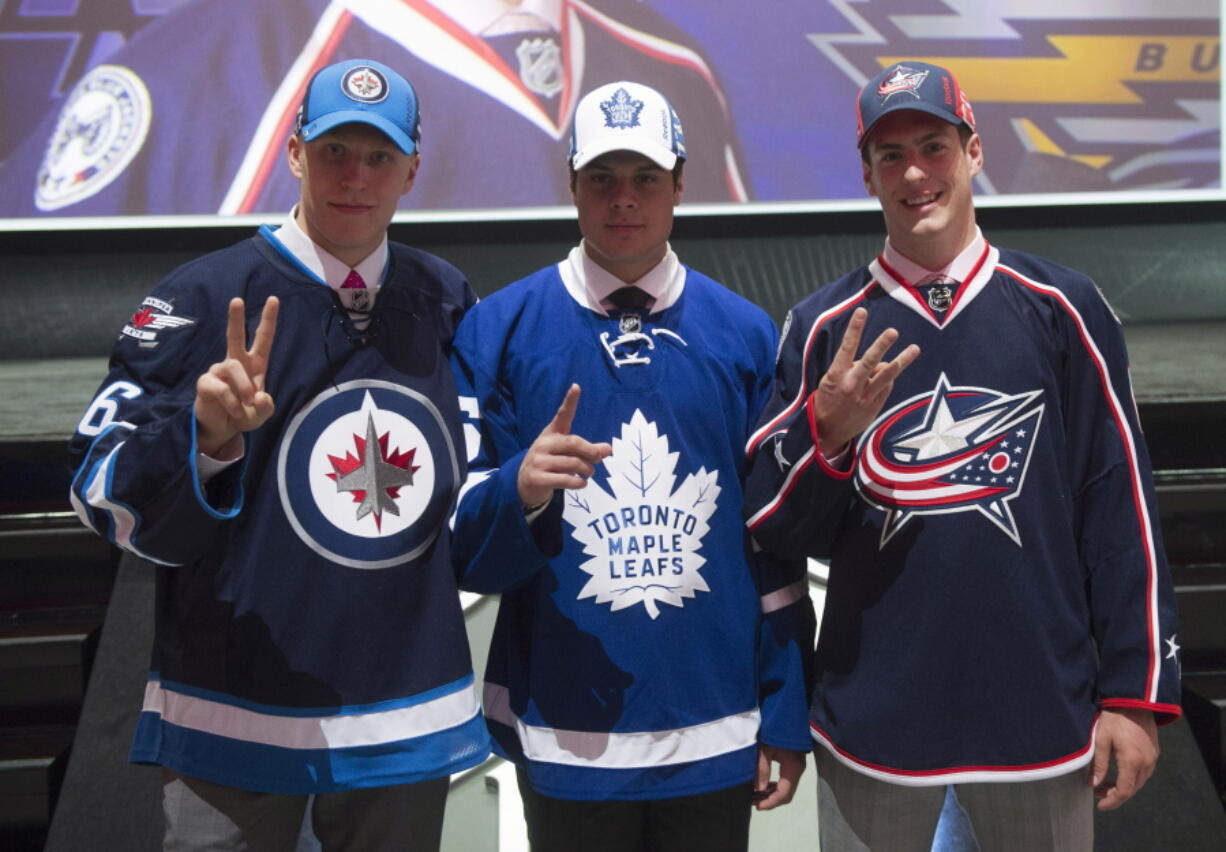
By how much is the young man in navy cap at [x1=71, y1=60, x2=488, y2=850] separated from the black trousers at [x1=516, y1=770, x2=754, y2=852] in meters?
0.14

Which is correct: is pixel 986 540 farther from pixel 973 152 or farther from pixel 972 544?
pixel 973 152

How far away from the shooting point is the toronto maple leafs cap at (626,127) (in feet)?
4.83

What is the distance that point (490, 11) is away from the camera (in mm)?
3473

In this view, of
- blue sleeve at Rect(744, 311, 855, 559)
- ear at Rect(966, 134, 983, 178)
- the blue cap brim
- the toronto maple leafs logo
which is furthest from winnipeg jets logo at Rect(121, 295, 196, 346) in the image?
ear at Rect(966, 134, 983, 178)

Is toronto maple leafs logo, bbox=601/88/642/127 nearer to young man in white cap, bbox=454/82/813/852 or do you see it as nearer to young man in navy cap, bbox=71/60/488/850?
young man in white cap, bbox=454/82/813/852

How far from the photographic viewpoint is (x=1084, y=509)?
56.1 inches

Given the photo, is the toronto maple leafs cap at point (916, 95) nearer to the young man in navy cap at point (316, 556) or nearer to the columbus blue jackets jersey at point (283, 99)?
the young man in navy cap at point (316, 556)

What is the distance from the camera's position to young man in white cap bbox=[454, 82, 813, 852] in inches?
56.4

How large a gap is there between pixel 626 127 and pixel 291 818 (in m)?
0.99

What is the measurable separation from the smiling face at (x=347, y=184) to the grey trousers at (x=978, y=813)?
36.0 inches

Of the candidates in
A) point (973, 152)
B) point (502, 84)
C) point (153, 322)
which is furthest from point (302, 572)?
point (502, 84)

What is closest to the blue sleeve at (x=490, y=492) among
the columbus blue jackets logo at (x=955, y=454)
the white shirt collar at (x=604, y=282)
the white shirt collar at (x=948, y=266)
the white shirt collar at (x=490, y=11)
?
the white shirt collar at (x=604, y=282)

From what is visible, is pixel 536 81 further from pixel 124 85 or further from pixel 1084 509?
pixel 1084 509

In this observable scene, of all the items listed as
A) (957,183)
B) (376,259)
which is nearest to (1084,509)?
(957,183)
